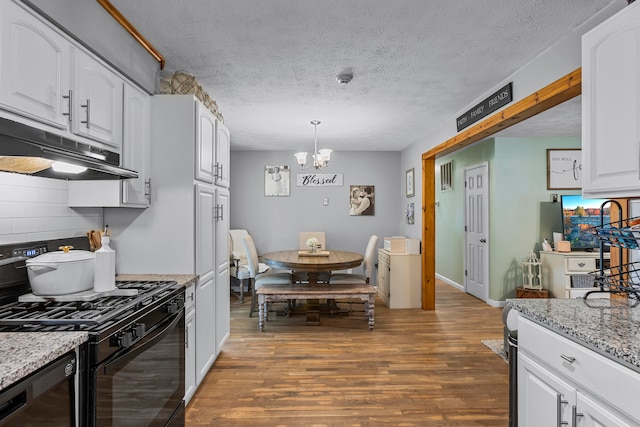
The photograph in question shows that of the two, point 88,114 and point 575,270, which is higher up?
point 88,114

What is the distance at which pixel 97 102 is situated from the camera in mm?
1920

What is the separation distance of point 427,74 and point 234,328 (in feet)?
10.4

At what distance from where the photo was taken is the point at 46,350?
3.64 feet

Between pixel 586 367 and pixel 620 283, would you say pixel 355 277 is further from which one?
pixel 586 367

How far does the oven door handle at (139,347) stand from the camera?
4.54ft

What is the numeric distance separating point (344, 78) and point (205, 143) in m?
1.20

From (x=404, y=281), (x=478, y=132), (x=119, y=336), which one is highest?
(x=478, y=132)

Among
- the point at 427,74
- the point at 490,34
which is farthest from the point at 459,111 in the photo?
the point at 490,34

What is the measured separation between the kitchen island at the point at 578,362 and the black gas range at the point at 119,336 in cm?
164

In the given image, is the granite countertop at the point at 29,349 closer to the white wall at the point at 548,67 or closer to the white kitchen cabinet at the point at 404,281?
the white wall at the point at 548,67

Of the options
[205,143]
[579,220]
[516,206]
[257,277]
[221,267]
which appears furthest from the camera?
[516,206]

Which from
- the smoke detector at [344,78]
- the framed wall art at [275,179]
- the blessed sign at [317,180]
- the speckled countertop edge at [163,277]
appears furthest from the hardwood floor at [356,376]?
the blessed sign at [317,180]

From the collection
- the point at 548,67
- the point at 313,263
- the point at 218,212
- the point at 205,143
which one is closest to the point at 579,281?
the point at 548,67

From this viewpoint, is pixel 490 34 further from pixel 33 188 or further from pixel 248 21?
pixel 33 188
